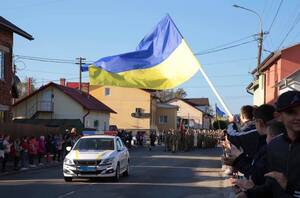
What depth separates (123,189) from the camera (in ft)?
55.3

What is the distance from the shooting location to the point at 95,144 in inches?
810

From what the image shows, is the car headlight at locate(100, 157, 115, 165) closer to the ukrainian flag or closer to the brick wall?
the ukrainian flag

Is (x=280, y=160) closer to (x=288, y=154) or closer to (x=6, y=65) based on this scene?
(x=288, y=154)

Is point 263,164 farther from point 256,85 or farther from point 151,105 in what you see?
point 151,105

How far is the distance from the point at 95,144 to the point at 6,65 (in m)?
14.1

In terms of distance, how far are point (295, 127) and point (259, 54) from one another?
34.6 meters

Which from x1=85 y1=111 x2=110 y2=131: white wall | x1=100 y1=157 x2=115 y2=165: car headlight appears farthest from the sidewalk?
x1=85 y1=111 x2=110 y2=131: white wall

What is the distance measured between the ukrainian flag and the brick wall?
70.2ft

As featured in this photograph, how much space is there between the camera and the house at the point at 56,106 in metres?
64.4

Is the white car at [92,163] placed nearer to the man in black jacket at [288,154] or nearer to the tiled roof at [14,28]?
the tiled roof at [14,28]

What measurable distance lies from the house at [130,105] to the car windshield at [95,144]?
61.6 meters

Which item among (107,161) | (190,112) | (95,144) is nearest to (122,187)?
(107,161)

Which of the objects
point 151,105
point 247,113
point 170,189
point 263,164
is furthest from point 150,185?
point 151,105

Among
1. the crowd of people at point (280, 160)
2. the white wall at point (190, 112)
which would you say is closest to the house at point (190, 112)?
the white wall at point (190, 112)
